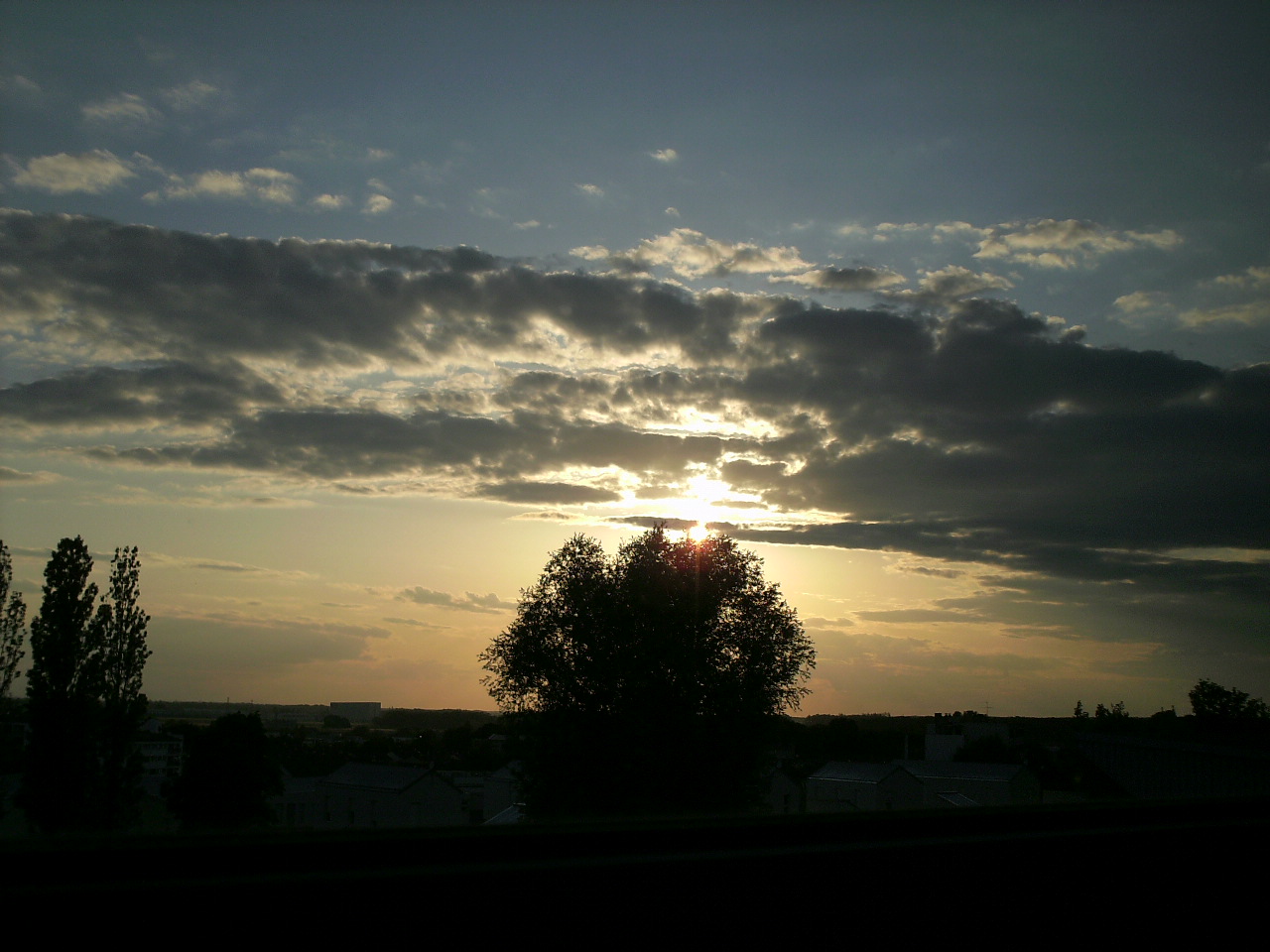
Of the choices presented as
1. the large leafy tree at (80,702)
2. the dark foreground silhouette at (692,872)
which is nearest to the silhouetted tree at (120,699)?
the large leafy tree at (80,702)

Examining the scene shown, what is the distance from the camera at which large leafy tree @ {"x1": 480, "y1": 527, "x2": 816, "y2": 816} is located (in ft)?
74.1

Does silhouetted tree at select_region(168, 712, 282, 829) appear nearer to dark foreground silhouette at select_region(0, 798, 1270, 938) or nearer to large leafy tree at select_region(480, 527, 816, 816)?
large leafy tree at select_region(480, 527, 816, 816)

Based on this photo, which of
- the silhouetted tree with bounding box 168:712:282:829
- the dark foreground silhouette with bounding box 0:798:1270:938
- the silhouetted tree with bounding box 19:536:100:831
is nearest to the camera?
the dark foreground silhouette with bounding box 0:798:1270:938

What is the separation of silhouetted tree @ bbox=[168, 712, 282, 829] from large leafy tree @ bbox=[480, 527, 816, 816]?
8.38m

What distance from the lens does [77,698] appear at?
21.9 metres

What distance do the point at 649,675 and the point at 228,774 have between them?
13.4 m

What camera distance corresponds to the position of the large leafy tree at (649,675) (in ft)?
74.1

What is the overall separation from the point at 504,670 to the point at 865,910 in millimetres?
23599

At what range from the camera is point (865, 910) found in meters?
2.45

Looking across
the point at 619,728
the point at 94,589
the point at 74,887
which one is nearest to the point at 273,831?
the point at 74,887

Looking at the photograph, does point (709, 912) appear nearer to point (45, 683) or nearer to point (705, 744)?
point (705, 744)

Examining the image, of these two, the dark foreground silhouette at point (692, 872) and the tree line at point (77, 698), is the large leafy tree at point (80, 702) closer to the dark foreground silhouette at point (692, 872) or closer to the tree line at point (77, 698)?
the tree line at point (77, 698)

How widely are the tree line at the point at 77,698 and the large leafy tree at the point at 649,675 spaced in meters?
9.47

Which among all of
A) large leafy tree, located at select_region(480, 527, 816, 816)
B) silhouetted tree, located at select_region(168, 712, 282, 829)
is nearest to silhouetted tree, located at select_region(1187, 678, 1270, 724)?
large leafy tree, located at select_region(480, 527, 816, 816)
